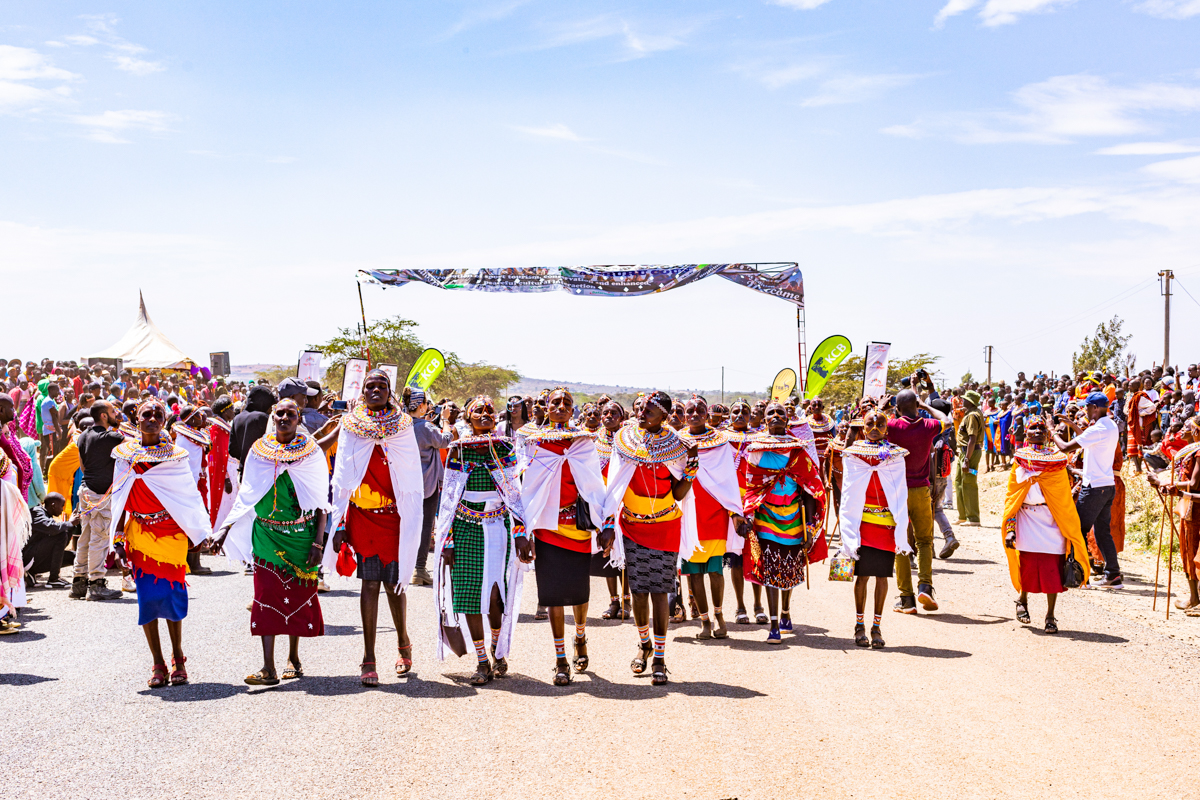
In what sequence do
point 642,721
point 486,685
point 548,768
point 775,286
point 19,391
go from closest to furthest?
point 548,768
point 642,721
point 486,685
point 19,391
point 775,286

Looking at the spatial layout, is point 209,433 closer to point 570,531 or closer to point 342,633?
point 342,633

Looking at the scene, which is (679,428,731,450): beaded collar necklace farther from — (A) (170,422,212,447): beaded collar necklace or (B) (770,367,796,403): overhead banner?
(B) (770,367,796,403): overhead banner

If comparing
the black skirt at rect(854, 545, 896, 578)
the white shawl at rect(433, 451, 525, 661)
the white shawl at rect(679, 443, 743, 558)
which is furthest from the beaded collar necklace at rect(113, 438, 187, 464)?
the black skirt at rect(854, 545, 896, 578)

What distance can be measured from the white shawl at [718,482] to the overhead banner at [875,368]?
27.8ft

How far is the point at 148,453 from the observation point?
767cm

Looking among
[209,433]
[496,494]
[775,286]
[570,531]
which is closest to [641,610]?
[570,531]

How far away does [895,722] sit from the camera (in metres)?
6.50

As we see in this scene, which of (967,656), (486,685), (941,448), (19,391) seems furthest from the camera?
(19,391)

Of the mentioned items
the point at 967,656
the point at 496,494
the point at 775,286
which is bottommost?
the point at 967,656

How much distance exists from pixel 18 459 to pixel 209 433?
289 cm

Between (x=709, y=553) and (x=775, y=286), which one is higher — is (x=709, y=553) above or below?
below

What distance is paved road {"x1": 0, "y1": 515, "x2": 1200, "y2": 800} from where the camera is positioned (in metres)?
5.40

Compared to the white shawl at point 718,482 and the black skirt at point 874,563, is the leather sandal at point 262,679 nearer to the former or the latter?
the white shawl at point 718,482

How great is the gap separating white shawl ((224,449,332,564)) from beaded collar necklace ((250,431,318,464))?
0.08ft
